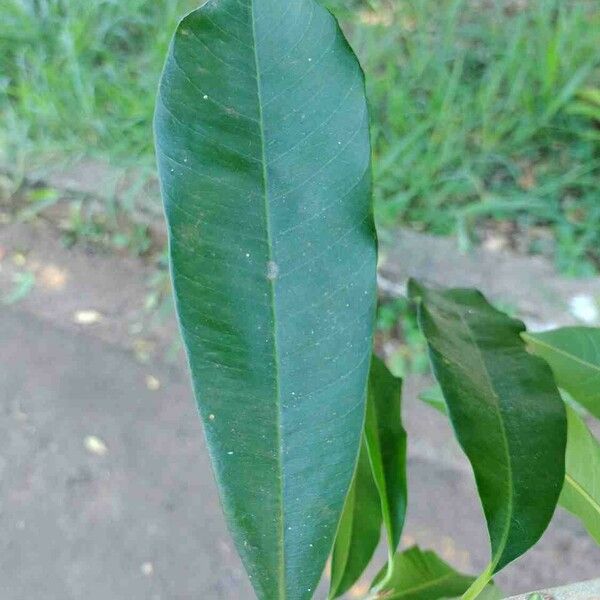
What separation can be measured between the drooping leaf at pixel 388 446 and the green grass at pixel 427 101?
4.57ft

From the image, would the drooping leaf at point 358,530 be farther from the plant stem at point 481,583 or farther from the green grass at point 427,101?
the green grass at point 427,101

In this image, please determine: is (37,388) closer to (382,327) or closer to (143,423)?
(143,423)

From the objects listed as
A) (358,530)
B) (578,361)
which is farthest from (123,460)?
(578,361)

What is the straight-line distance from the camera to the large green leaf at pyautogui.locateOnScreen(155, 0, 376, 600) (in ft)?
1.47

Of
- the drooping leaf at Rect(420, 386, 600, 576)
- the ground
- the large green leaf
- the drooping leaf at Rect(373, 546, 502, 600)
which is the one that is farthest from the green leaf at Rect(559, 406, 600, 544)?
the ground

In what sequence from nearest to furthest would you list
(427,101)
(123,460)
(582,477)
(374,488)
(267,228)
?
(267,228) < (582,477) < (374,488) < (123,460) < (427,101)

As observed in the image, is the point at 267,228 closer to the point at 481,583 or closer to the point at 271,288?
the point at 271,288

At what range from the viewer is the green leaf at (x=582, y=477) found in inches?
22.7

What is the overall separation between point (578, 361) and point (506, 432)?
15 centimetres

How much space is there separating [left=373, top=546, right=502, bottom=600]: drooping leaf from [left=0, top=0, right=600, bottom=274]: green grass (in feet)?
4.80

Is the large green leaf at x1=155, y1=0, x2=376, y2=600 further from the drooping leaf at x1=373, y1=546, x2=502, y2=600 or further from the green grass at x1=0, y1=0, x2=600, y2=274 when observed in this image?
the green grass at x1=0, y1=0, x2=600, y2=274

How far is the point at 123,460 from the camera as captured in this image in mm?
1911

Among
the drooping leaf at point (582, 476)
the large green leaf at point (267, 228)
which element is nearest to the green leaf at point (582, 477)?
the drooping leaf at point (582, 476)

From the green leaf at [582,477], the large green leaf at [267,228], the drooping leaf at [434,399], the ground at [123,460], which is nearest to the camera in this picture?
the large green leaf at [267,228]
